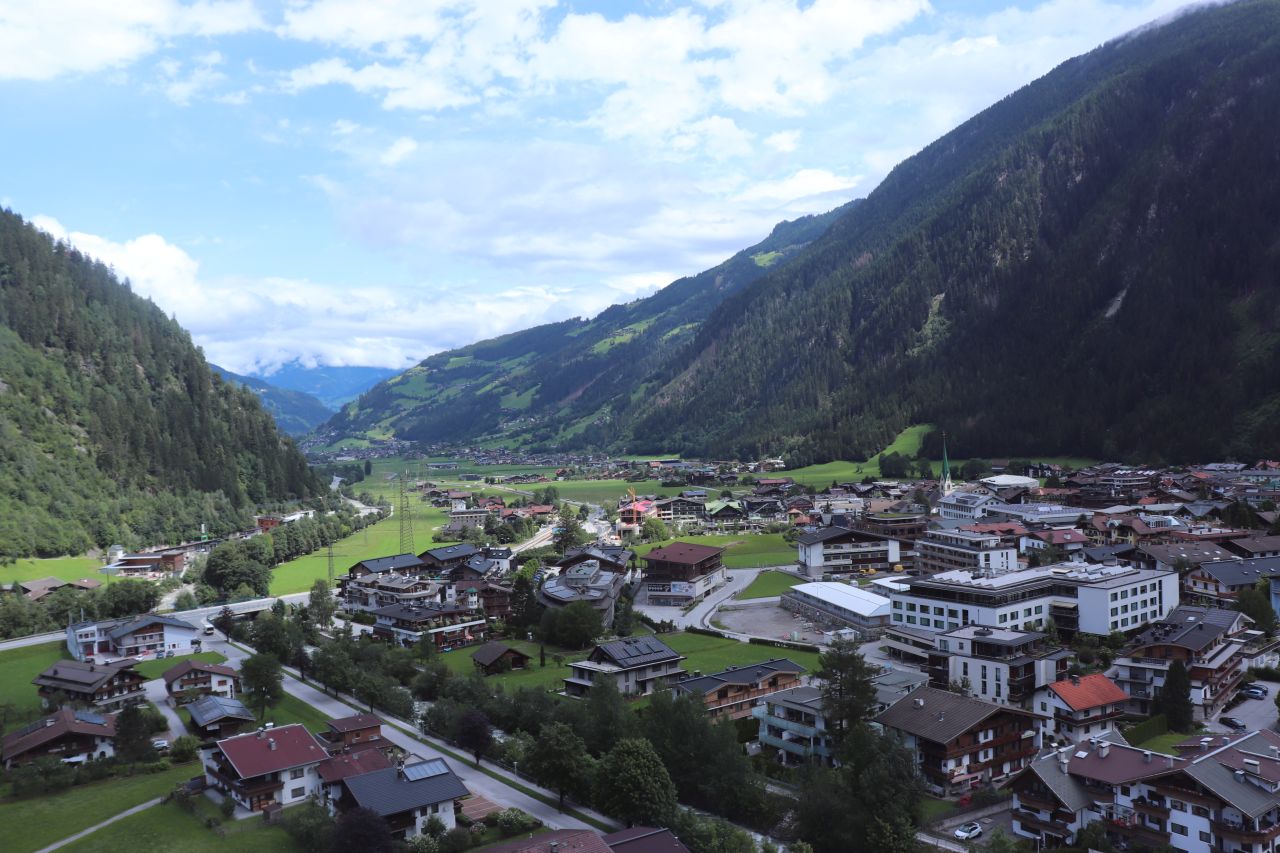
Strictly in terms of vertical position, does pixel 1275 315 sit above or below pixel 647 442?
above

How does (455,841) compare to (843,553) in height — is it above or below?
below

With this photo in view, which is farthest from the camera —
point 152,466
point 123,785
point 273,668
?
point 152,466

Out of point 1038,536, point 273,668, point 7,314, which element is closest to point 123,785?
point 273,668

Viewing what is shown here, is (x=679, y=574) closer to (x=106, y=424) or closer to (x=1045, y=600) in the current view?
(x=1045, y=600)

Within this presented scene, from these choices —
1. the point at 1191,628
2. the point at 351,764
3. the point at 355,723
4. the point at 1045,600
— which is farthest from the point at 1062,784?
the point at 355,723

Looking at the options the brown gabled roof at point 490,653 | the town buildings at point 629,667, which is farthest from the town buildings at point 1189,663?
the brown gabled roof at point 490,653

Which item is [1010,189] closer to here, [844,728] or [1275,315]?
[1275,315]

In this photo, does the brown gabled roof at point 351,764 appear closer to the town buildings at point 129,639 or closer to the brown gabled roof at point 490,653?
the brown gabled roof at point 490,653
